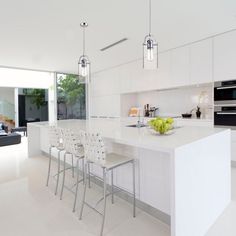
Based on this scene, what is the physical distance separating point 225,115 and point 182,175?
272 centimetres

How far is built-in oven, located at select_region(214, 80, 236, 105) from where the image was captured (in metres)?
3.55

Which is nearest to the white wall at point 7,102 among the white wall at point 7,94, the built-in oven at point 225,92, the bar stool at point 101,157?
the white wall at point 7,94

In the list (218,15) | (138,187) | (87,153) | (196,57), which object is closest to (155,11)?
(218,15)

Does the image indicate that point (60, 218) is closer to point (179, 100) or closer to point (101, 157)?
point (101, 157)

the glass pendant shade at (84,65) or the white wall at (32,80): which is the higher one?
the white wall at (32,80)

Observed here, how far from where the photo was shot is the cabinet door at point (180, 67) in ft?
13.5

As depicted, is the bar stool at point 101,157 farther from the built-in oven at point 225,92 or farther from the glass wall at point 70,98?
the glass wall at point 70,98

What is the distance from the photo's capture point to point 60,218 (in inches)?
82.9

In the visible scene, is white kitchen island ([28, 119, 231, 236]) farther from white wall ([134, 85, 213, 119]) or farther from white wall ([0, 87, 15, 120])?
white wall ([0, 87, 15, 120])

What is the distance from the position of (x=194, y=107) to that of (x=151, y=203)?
10.8ft

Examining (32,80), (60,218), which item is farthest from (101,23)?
(32,80)

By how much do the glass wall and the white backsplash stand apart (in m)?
2.30

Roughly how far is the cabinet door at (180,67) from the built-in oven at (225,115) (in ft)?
2.80

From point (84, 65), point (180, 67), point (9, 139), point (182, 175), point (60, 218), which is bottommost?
point (60, 218)
